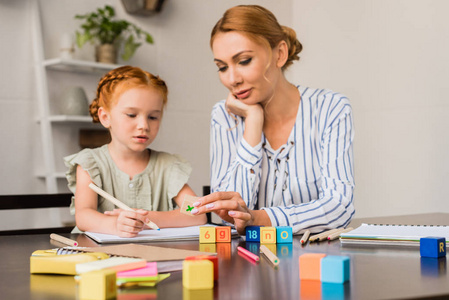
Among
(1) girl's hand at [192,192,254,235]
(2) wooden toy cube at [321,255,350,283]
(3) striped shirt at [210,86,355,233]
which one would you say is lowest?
(2) wooden toy cube at [321,255,350,283]

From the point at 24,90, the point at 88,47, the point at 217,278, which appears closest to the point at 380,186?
the point at 88,47

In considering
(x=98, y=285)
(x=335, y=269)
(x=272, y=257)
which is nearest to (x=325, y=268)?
(x=335, y=269)

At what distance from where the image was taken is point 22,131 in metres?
2.93

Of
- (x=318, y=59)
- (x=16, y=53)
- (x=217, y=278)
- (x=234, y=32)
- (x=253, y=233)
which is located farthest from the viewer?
(x=318, y=59)

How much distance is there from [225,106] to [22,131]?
4.93 ft

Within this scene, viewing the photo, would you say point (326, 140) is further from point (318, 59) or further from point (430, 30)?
point (318, 59)

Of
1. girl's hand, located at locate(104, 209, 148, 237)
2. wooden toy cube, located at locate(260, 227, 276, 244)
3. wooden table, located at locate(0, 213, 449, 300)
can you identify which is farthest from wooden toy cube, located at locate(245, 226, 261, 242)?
girl's hand, located at locate(104, 209, 148, 237)

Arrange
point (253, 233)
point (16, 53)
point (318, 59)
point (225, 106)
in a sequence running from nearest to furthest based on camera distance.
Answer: point (253, 233) → point (225, 106) → point (16, 53) → point (318, 59)

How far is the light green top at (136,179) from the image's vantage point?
66.4 inches

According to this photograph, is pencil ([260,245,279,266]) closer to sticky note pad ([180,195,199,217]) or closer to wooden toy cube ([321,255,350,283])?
wooden toy cube ([321,255,350,283])

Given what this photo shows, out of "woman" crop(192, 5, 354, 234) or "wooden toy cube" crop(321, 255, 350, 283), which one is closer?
"wooden toy cube" crop(321, 255, 350, 283)

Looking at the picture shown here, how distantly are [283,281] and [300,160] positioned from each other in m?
1.07

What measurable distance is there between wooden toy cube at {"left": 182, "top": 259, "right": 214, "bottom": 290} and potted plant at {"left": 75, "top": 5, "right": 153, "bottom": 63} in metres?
2.57

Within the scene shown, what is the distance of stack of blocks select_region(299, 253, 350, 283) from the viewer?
690mm
